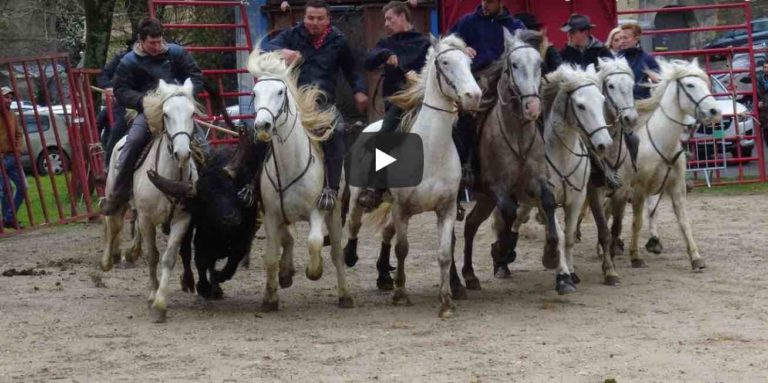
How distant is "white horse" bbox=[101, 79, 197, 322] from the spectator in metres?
6.53

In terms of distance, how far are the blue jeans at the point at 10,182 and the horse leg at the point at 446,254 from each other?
830cm

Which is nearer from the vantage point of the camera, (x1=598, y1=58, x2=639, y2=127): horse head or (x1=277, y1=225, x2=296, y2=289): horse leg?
(x1=277, y1=225, x2=296, y2=289): horse leg

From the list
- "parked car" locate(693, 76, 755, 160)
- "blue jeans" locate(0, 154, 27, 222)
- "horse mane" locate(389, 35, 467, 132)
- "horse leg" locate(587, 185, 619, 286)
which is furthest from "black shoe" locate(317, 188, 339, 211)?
"parked car" locate(693, 76, 755, 160)

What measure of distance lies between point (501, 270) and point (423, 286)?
2.76 ft

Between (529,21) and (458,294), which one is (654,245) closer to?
(529,21)

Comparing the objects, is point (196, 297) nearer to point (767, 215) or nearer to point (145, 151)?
point (145, 151)

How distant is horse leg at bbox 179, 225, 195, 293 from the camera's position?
11.4 metres

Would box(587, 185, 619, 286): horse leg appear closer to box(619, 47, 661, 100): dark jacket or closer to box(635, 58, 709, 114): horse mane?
box(635, 58, 709, 114): horse mane

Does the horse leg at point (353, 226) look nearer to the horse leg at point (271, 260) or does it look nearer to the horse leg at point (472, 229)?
the horse leg at point (472, 229)

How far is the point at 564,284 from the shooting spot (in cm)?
1120

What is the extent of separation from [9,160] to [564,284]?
9.19m

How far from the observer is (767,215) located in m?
17.1

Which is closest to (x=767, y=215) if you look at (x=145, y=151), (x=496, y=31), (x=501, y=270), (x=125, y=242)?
(x=501, y=270)

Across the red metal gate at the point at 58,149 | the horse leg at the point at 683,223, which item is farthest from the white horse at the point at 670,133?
the red metal gate at the point at 58,149
